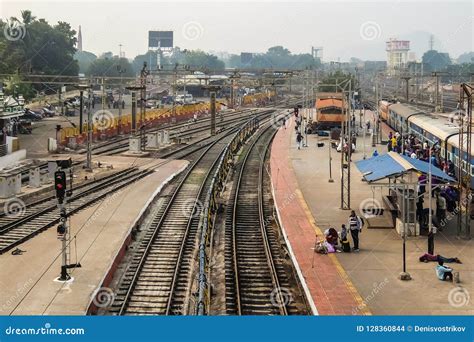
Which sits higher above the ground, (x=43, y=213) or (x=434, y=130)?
(x=434, y=130)

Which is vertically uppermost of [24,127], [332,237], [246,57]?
[246,57]

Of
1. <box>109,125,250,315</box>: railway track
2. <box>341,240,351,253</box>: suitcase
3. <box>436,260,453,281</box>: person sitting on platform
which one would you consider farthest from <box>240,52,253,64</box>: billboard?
<box>436,260,453,281</box>: person sitting on platform

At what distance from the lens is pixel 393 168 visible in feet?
64.6

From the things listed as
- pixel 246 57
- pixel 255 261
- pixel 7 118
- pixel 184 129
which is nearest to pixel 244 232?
pixel 255 261

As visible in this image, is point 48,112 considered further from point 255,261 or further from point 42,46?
point 255,261

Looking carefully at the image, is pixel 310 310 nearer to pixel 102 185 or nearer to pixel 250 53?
pixel 102 185

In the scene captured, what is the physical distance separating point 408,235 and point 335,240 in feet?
8.66

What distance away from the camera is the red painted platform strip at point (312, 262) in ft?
42.2

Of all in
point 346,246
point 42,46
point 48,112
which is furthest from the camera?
point 42,46

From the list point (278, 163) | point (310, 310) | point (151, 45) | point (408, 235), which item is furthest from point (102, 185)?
point (151, 45)

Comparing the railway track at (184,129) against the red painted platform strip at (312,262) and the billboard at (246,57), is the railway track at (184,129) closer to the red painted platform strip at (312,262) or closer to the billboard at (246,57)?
the red painted platform strip at (312,262)

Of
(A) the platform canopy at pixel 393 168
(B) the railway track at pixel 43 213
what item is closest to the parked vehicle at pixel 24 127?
(B) the railway track at pixel 43 213

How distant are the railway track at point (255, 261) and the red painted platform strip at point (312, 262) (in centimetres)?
53

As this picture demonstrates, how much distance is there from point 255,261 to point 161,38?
278 ft
